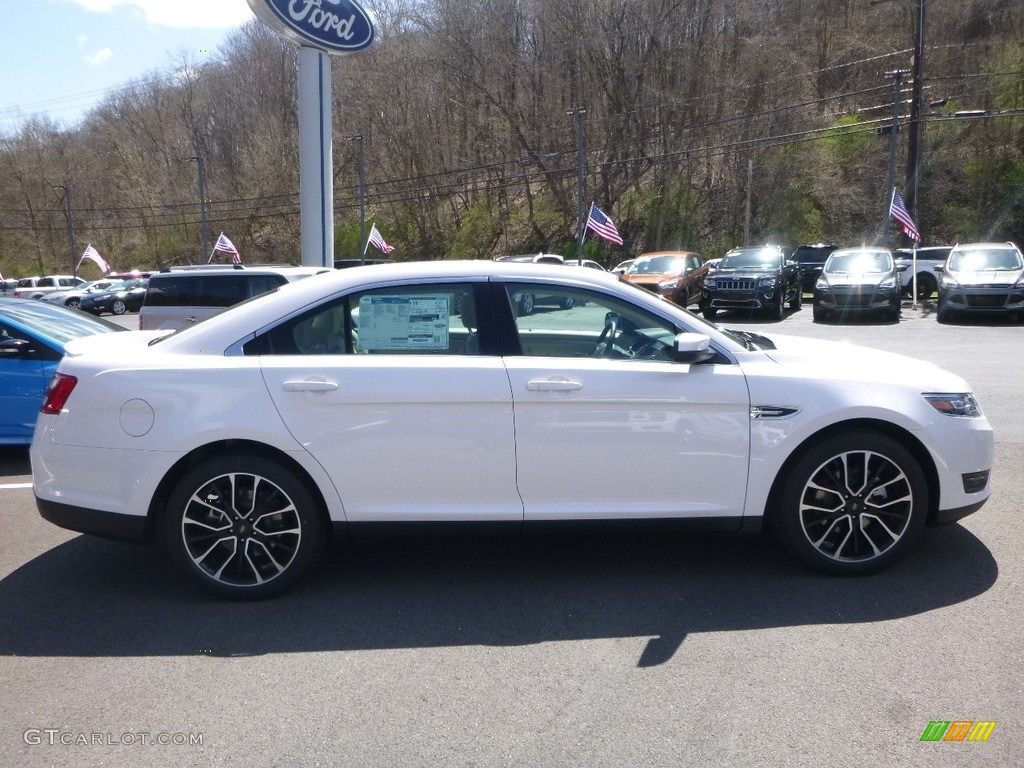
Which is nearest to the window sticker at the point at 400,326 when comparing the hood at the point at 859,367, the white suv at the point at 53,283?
the hood at the point at 859,367

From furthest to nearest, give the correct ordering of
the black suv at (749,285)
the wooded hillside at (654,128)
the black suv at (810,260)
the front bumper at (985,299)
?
1. the wooded hillside at (654,128)
2. the black suv at (810,260)
3. the black suv at (749,285)
4. the front bumper at (985,299)

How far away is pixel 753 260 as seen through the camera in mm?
23812

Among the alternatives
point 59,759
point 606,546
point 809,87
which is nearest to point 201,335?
point 59,759

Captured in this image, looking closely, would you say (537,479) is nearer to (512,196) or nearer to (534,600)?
(534,600)

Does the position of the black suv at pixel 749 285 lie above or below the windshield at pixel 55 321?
above

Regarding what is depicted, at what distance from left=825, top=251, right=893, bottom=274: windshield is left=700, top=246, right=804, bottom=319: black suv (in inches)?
50.6

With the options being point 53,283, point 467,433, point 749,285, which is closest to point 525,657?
point 467,433

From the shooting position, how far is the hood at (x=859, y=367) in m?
4.57

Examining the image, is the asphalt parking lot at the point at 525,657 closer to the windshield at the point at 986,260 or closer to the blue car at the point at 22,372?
the blue car at the point at 22,372

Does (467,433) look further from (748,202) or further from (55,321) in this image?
(748,202)

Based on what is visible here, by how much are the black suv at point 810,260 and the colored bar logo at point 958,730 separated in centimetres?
2901

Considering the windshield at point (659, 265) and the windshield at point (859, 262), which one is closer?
the windshield at point (859, 262)

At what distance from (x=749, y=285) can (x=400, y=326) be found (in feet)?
63.2

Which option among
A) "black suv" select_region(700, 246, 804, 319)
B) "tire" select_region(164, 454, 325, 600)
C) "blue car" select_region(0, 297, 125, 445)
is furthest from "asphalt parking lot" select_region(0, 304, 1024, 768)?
"black suv" select_region(700, 246, 804, 319)
